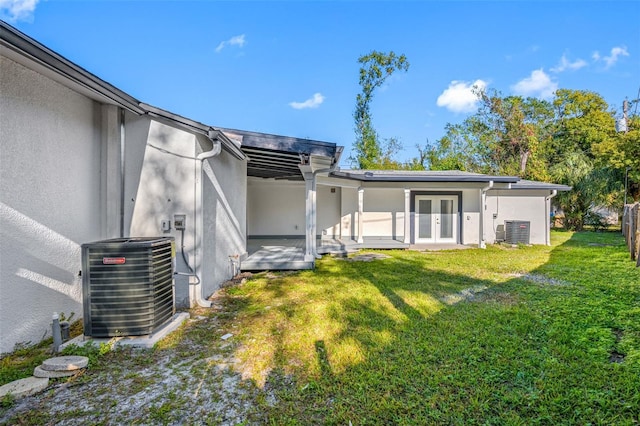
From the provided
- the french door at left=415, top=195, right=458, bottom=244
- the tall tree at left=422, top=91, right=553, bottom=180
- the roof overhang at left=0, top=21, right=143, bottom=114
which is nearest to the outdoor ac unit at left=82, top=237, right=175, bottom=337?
the roof overhang at left=0, top=21, right=143, bottom=114

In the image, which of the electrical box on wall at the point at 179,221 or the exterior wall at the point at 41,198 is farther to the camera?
the electrical box on wall at the point at 179,221

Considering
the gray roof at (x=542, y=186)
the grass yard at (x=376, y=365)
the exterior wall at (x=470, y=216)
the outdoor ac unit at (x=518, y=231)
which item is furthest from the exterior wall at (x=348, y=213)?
the grass yard at (x=376, y=365)

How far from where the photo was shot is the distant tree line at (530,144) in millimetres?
18672

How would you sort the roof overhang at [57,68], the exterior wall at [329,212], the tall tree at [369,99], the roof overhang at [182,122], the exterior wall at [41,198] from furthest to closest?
the tall tree at [369,99], the exterior wall at [329,212], the roof overhang at [182,122], the exterior wall at [41,198], the roof overhang at [57,68]

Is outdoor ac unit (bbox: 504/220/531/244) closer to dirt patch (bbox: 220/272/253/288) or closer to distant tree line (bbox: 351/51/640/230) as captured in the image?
distant tree line (bbox: 351/51/640/230)

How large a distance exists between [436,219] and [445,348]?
397 inches

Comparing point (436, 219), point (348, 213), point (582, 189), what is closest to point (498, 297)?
point (436, 219)

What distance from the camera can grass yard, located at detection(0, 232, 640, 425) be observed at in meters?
2.38

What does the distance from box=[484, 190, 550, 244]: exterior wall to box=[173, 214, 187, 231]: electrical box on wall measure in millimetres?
12522

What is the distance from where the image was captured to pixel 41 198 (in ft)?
11.6

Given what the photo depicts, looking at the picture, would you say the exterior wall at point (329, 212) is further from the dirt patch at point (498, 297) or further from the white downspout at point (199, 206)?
the white downspout at point (199, 206)

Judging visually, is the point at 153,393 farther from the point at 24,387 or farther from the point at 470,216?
the point at 470,216

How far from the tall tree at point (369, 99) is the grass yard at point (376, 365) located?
70.0ft

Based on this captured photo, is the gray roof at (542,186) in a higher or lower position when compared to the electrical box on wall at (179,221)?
higher
